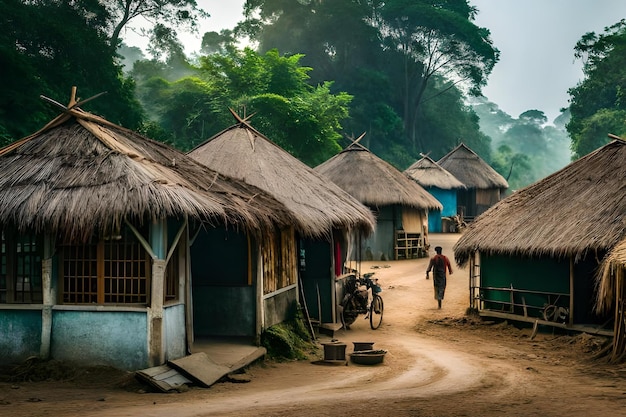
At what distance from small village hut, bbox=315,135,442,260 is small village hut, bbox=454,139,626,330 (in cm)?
933

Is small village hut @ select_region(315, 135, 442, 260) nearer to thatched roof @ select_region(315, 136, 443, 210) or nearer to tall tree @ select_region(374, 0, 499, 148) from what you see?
thatched roof @ select_region(315, 136, 443, 210)

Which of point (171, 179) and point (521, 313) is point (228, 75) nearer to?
point (521, 313)

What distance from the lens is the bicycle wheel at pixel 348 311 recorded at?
51.6 ft

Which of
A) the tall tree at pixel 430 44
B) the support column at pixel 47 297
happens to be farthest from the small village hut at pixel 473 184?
the support column at pixel 47 297

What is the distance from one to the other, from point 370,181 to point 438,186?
11.0 meters

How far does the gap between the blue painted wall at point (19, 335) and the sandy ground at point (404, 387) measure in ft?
2.28

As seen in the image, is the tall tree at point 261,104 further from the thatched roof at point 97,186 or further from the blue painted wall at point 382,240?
the thatched roof at point 97,186

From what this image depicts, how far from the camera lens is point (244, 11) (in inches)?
2201

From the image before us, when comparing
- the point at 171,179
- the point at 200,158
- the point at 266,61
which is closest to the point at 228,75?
the point at 266,61

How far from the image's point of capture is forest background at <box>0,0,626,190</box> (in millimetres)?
26750

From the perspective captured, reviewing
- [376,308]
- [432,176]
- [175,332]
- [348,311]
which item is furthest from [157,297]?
[432,176]

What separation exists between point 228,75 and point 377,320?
941 inches

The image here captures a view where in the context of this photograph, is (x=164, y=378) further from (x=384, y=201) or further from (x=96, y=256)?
(x=384, y=201)

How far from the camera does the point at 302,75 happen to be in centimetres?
3888
